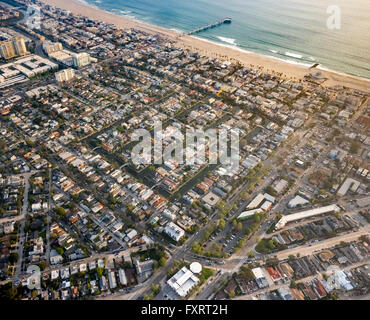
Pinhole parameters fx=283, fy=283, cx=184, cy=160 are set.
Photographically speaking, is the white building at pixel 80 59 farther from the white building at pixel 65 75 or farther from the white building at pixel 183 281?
the white building at pixel 183 281

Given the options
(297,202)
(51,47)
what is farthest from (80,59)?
(297,202)

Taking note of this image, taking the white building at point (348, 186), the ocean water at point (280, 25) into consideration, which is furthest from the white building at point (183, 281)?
the ocean water at point (280, 25)

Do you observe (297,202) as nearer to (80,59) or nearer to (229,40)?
(80,59)

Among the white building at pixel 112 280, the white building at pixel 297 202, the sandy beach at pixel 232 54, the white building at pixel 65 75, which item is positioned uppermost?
the sandy beach at pixel 232 54

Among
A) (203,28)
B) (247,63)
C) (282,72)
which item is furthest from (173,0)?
(282,72)

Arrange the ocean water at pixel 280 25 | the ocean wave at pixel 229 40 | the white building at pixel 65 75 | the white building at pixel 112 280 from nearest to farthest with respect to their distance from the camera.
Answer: the white building at pixel 112 280
the white building at pixel 65 75
the ocean water at pixel 280 25
the ocean wave at pixel 229 40

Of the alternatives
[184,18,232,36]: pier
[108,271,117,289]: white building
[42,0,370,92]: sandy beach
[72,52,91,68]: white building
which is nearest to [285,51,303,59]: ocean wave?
[42,0,370,92]: sandy beach
